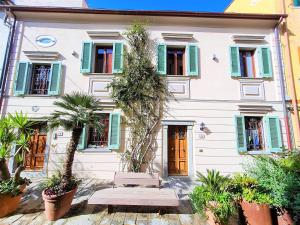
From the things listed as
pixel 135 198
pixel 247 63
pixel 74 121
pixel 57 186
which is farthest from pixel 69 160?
pixel 247 63

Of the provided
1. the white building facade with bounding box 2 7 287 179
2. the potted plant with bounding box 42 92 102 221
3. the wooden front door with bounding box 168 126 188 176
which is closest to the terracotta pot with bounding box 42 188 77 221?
the potted plant with bounding box 42 92 102 221

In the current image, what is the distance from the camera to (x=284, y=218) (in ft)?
12.2

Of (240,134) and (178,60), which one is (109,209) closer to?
(240,134)

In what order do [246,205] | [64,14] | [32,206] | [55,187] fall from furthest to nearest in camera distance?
1. [64,14]
2. [32,206]
3. [55,187]
4. [246,205]

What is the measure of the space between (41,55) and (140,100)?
4.46 m

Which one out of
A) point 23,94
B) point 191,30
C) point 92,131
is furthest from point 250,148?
point 23,94

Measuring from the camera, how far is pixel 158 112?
24.8 feet

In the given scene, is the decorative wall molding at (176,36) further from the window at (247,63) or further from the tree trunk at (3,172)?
the tree trunk at (3,172)

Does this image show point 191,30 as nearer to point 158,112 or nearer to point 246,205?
point 158,112

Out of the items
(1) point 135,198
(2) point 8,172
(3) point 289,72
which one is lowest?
(1) point 135,198

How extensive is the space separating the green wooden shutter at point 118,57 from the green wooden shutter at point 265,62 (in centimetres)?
574

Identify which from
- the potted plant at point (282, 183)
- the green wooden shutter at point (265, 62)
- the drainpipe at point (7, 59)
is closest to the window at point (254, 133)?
the green wooden shutter at point (265, 62)

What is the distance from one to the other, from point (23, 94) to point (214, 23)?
8.33m

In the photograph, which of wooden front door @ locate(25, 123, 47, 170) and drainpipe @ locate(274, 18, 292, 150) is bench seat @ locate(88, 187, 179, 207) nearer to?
wooden front door @ locate(25, 123, 47, 170)
